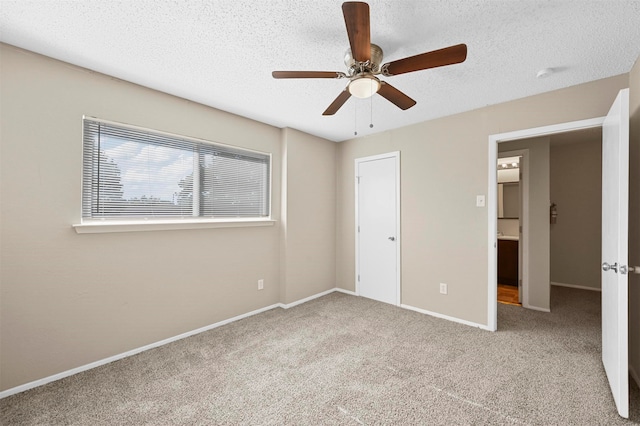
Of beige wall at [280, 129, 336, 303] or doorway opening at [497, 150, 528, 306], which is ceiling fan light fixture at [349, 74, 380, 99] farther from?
doorway opening at [497, 150, 528, 306]

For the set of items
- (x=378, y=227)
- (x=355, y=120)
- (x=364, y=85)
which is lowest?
(x=378, y=227)

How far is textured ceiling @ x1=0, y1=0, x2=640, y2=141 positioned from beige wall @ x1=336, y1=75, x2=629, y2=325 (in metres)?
0.21

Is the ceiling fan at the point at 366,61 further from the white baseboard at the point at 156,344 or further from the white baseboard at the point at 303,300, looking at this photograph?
the white baseboard at the point at 303,300

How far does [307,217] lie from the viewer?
3.93 metres

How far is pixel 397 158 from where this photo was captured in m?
3.67

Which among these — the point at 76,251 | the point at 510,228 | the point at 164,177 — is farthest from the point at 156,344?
the point at 510,228

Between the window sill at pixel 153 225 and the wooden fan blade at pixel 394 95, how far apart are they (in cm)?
211

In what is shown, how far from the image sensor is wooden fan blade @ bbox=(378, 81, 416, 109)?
1.83 m

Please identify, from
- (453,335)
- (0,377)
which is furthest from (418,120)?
(0,377)

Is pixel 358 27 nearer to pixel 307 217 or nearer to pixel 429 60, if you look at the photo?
pixel 429 60

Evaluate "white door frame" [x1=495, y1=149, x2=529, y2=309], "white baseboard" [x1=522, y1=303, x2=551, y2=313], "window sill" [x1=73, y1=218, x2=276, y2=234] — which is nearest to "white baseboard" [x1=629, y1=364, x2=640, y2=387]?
"white baseboard" [x1=522, y1=303, x2=551, y2=313]

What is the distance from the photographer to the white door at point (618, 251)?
163 cm

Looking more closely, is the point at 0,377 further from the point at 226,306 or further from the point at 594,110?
the point at 594,110

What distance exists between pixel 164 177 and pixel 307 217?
1885 mm
